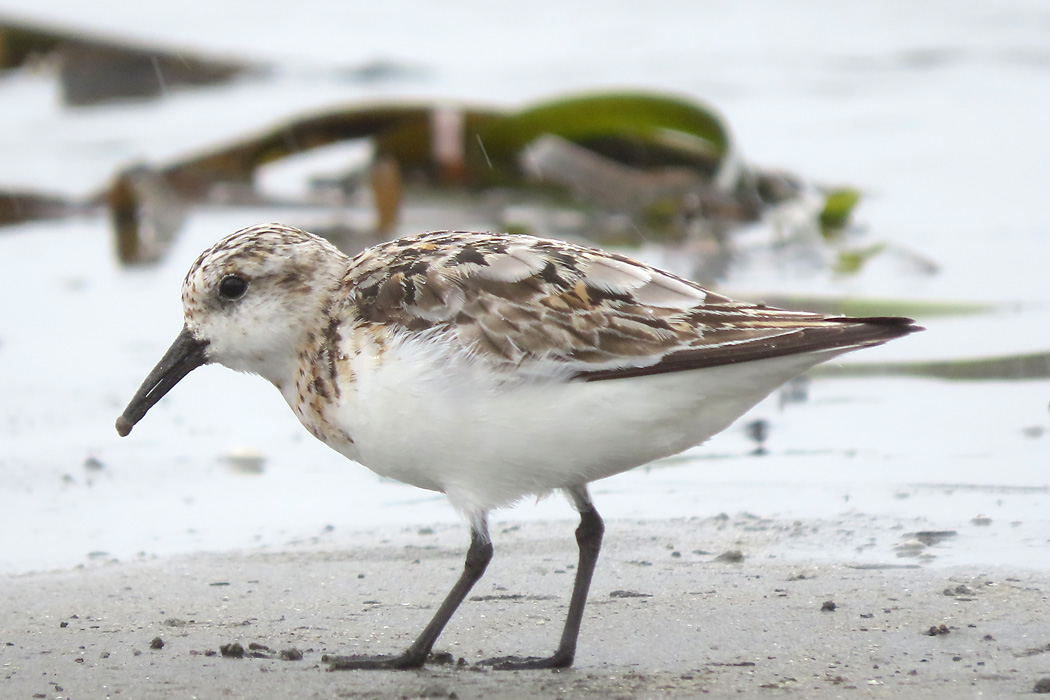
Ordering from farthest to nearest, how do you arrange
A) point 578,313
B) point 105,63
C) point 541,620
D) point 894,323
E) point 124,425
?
point 105,63, point 124,425, point 541,620, point 578,313, point 894,323

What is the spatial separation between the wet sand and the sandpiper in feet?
0.62

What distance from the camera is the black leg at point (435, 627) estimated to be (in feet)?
13.2

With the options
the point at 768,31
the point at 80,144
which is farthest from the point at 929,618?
the point at 768,31

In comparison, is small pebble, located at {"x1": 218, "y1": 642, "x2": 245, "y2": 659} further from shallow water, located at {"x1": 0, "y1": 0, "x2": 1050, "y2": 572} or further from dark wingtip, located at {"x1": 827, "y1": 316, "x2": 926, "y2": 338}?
dark wingtip, located at {"x1": 827, "y1": 316, "x2": 926, "y2": 338}

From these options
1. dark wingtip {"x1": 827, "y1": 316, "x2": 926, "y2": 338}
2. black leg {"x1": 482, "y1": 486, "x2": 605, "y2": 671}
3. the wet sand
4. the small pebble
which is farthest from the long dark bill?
dark wingtip {"x1": 827, "y1": 316, "x2": 926, "y2": 338}

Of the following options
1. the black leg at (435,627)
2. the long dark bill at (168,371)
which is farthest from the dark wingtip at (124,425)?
the black leg at (435,627)

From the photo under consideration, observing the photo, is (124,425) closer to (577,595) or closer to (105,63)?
(577,595)

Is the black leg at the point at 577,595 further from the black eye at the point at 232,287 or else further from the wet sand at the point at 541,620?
the black eye at the point at 232,287

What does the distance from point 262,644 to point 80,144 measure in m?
8.26

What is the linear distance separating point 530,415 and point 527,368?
0.42ft

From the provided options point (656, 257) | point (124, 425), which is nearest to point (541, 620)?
point (124, 425)

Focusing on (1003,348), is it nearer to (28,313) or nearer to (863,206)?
(863,206)

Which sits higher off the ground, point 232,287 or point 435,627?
point 232,287

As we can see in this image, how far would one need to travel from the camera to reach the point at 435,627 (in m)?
4.11
